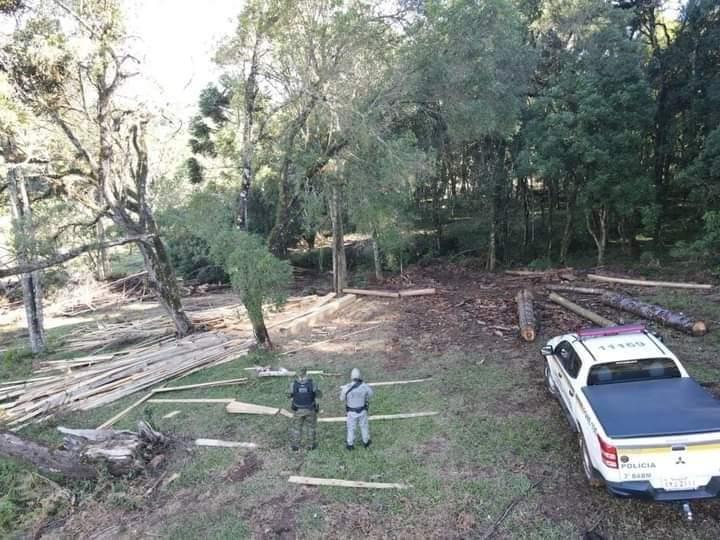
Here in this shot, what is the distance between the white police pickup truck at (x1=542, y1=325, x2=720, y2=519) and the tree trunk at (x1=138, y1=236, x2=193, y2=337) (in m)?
11.0

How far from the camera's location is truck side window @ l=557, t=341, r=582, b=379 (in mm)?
6598

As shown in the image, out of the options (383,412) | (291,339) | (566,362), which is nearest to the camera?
(566,362)

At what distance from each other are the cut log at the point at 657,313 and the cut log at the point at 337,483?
8.38 m

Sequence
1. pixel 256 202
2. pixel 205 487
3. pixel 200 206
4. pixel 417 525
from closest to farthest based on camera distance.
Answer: pixel 417 525, pixel 205 487, pixel 200 206, pixel 256 202

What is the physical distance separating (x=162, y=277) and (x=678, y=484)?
42.6 ft

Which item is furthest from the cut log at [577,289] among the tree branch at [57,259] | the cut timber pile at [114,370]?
the tree branch at [57,259]

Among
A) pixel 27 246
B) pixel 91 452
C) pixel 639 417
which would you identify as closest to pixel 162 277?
pixel 27 246

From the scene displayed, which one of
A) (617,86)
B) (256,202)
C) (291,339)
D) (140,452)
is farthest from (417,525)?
(256,202)

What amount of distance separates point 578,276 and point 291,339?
10879 mm

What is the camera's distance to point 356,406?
6.95 metres

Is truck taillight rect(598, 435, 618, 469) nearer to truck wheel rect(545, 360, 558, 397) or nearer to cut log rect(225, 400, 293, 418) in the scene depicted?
truck wheel rect(545, 360, 558, 397)

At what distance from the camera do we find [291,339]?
1312 centimetres

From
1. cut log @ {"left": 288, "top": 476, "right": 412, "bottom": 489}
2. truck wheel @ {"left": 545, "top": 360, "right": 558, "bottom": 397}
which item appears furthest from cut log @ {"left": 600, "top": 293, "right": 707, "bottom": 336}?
cut log @ {"left": 288, "top": 476, "right": 412, "bottom": 489}

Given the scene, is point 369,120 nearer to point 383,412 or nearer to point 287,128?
point 287,128
